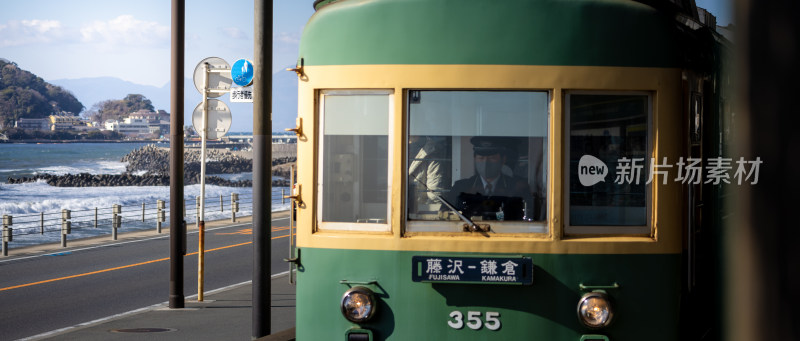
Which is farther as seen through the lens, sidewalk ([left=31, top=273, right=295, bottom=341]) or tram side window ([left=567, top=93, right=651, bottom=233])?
sidewalk ([left=31, top=273, right=295, bottom=341])

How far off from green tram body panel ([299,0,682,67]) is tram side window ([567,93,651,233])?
232mm

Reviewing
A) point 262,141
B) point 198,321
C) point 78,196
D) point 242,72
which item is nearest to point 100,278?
point 198,321

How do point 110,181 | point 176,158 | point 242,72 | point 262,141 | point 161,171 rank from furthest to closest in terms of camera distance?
point 161,171 → point 110,181 → point 176,158 → point 242,72 → point 262,141

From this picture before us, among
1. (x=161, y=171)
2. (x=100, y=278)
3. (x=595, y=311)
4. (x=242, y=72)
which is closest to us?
(x=595, y=311)

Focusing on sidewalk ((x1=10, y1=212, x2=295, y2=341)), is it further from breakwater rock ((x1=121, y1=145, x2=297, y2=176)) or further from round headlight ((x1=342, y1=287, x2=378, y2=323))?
breakwater rock ((x1=121, y1=145, x2=297, y2=176))

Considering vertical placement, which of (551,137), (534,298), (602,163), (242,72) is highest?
(242,72)

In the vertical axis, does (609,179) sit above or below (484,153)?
below

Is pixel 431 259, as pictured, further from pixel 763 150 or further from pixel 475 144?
pixel 763 150

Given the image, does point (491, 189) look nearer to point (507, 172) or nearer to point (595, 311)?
point (507, 172)

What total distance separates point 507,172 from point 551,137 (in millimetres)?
286

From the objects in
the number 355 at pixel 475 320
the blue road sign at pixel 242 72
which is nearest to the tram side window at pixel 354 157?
the number 355 at pixel 475 320

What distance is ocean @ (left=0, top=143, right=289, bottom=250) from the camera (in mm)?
34000

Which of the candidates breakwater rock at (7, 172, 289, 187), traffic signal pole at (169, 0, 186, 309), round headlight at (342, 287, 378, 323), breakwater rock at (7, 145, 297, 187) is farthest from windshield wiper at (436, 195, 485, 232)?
breakwater rock at (7, 172, 289, 187)

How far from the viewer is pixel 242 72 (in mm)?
11430
